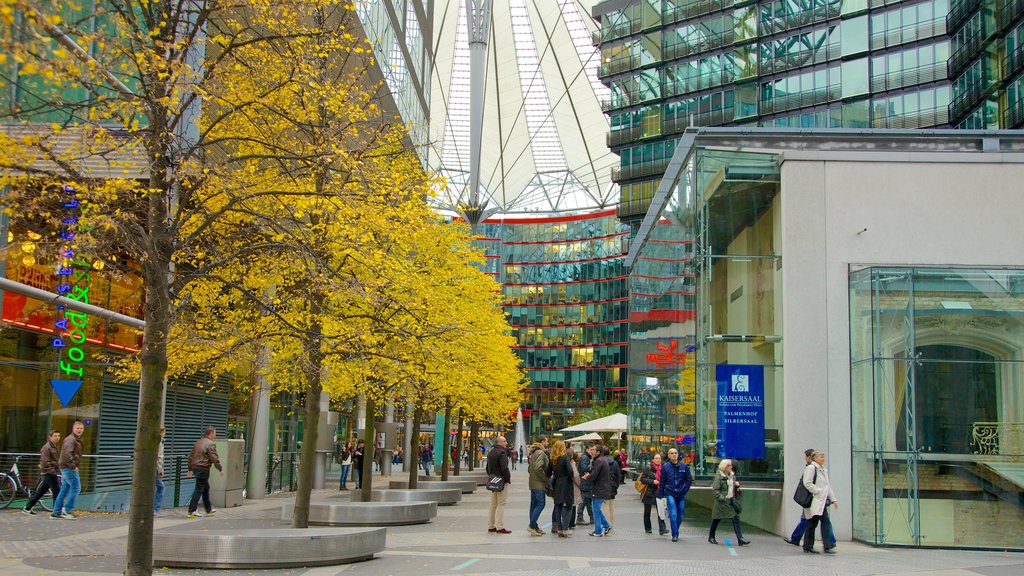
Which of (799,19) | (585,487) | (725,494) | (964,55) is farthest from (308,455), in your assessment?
(799,19)

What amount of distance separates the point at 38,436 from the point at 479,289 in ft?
38.8

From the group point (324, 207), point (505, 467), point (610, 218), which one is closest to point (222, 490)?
point (505, 467)

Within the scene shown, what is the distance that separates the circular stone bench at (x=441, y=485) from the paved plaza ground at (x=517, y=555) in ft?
25.1

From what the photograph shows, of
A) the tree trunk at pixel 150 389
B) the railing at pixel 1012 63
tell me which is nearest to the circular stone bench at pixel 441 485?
the tree trunk at pixel 150 389

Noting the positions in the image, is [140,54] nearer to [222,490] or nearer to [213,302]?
[213,302]

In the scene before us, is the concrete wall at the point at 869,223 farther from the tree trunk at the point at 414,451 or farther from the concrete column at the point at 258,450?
the concrete column at the point at 258,450

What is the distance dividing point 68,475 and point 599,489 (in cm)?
1000

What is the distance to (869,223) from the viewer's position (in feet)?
62.0

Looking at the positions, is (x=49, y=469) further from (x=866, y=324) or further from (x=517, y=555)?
(x=866, y=324)

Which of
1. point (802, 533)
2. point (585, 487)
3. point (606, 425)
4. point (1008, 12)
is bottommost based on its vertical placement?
point (802, 533)

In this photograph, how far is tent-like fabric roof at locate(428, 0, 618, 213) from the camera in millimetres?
87500

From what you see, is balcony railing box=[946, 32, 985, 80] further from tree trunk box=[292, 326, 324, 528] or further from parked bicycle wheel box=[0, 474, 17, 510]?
parked bicycle wheel box=[0, 474, 17, 510]

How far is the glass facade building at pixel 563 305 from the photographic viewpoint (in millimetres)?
121312

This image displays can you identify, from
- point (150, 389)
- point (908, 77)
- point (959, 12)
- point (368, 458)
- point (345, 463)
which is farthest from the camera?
point (908, 77)
